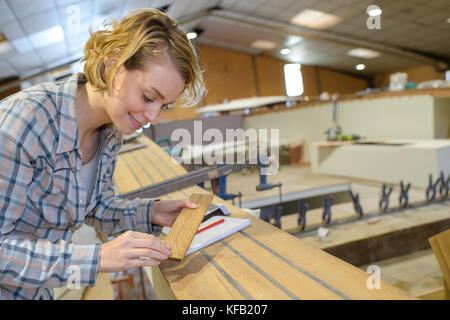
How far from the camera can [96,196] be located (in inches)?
28.7

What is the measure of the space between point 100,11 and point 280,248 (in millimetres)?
1754

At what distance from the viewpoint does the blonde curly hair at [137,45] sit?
54 cm

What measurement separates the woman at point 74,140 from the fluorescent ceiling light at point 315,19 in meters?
0.24

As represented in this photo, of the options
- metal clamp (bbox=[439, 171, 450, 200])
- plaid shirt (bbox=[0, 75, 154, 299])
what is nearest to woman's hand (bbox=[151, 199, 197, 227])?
plaid shirt (bbox=[0, 75, 154, 299])

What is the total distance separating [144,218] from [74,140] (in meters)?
0.24

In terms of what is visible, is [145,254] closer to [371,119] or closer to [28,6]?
[28,6]

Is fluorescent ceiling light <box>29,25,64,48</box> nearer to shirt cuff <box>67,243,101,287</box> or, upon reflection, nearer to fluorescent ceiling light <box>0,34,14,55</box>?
fluorescent ceiling light <box>0,34,14,55</box>

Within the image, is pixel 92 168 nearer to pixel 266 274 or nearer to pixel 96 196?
pixel 96 196

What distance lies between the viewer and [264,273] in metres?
0.47

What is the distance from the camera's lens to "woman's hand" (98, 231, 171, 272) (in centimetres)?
48

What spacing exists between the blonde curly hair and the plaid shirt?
0.22ft

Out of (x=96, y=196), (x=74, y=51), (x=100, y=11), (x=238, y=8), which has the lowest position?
(x=96, y=196)

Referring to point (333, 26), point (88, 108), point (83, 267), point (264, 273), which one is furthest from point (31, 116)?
point (333, 26)
